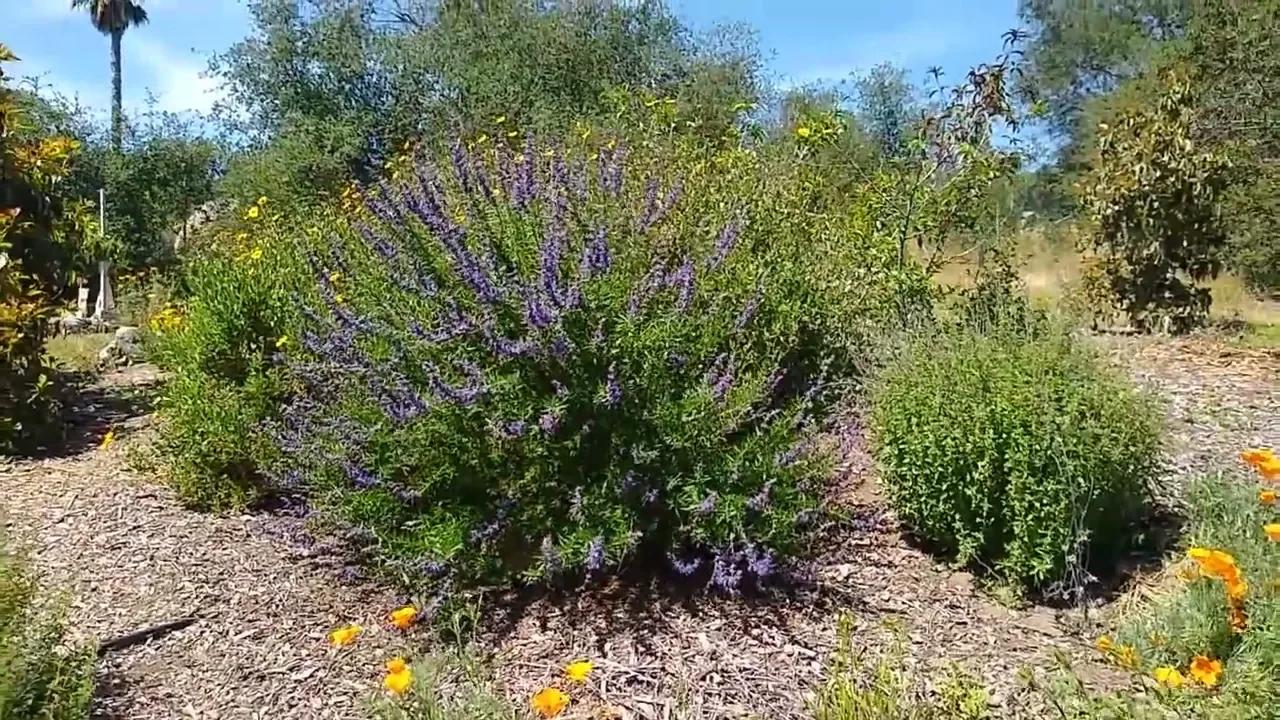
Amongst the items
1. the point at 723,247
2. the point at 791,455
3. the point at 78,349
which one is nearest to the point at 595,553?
the point at 791,455

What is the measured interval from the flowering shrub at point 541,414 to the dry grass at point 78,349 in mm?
5453

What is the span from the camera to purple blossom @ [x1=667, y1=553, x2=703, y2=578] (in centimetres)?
339

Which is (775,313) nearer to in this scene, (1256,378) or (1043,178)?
(1256,378)

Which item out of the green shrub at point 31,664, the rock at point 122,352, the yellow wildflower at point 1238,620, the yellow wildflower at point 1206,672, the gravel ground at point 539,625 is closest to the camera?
the yellow wildflower at point 1206,672

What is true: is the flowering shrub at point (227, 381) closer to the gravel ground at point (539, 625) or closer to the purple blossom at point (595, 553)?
the gravel ground at point (539, 625)

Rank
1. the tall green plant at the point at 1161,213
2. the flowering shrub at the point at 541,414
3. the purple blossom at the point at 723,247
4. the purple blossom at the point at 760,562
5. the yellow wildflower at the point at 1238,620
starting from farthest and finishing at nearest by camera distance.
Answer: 1. the tall green plant at the point at 1161,213
2. the purple blossom at the point at 723,247
3. the flowering shrub at the point at 541,414
4. the purple blossom at the point at 760,562
5. the yellow wildflower at the point at 1238,620

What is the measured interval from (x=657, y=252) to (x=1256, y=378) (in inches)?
171

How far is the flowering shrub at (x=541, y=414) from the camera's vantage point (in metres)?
3.42

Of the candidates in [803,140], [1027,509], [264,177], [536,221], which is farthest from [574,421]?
[264,177]

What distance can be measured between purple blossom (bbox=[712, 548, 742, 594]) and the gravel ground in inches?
5.5

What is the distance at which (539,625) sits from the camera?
11.3 ft

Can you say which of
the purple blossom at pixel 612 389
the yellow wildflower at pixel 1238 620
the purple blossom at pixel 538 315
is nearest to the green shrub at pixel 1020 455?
the yellow wildflower at pixel 1238 620

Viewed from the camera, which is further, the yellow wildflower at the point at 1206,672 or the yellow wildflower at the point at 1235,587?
the yellow wildflower at the point at 1235,587

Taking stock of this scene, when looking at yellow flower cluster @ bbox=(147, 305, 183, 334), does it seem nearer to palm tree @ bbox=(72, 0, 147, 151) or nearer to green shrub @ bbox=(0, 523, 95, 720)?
green shrub @ bbox=(0, 523, 95, 720)
